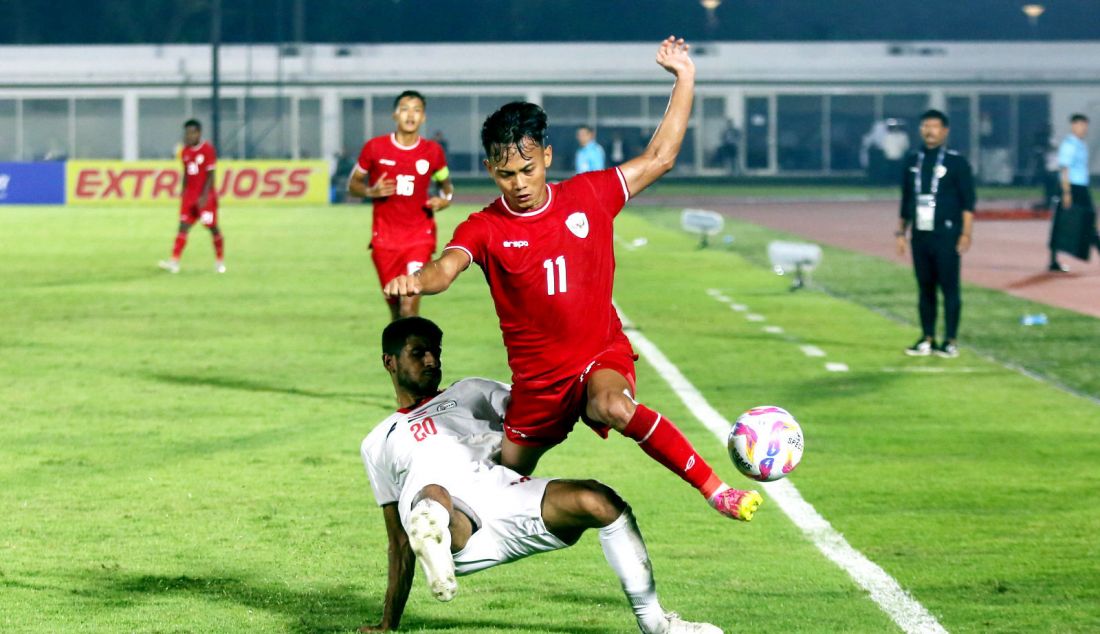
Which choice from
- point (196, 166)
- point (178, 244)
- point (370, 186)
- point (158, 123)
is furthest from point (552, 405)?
point (158, 123)

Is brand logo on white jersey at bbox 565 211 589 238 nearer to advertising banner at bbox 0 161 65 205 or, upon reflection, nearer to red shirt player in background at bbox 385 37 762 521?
red shirt player in background at bbox 385 37 762 521

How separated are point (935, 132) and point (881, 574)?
8.29 meters

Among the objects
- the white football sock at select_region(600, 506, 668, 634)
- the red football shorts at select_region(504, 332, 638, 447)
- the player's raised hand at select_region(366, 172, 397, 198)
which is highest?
the player's raised hand at select_region(366, 172, 397, 198)

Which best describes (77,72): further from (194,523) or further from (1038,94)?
(194,523)

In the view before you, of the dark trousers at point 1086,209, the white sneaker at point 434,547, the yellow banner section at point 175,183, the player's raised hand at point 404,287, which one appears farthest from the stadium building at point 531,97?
the white sneaker at point 434,547

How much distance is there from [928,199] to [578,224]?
30.6ft

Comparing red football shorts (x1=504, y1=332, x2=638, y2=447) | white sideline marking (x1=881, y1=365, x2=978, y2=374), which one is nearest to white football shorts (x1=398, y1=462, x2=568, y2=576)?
red football shorts (x1=504, y1=332, x2=638, y2=447)

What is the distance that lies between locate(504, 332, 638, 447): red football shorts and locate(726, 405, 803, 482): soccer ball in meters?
0.48

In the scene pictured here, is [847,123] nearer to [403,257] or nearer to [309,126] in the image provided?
[309,126]

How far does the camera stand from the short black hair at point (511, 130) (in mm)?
6016

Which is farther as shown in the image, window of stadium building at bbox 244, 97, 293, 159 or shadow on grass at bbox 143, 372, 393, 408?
window of stadium building at bbox 244, 97, 293, 159

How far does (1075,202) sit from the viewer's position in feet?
78.4

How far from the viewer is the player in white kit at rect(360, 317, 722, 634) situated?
5.65 m

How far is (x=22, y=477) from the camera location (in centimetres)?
962
